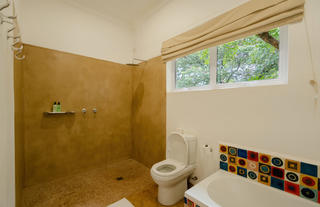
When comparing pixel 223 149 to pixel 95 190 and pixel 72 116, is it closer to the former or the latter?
pixel 95 190

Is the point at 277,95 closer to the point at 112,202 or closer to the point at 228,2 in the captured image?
the point at 228,2

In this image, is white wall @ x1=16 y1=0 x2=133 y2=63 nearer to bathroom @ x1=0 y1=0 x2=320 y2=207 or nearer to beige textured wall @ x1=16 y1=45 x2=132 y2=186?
bathroom @ x1=0 y1=0 x2=320 y2=207

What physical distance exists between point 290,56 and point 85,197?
2655 mm

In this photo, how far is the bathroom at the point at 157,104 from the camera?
3.74 ft

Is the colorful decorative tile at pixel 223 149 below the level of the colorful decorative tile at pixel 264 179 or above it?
above

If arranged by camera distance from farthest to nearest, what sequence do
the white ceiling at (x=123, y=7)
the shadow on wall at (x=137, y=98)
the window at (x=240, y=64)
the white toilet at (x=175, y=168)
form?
1. the shadow on wall at (x=137, y=98)
2. the white ceiling at (x=123, y=7)
3. the white toilet at (x=175, y=168)
4. the window at (x=240, y=64)

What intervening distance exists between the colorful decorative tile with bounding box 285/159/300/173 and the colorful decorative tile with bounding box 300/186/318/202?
14cm

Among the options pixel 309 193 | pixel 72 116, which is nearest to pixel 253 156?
pixel 309 193

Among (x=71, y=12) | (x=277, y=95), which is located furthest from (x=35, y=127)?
(x=277, y=95)

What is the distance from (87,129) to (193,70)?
1999mm

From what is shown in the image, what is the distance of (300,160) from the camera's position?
114 centimetres

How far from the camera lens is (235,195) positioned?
54.1 inches

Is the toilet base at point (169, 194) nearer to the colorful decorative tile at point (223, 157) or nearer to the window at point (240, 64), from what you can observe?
the colorful decorative tile at point (223, 157)

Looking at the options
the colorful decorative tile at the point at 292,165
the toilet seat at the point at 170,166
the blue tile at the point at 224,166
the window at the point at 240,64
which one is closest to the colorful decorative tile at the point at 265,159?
the colorful decorative tile at the point at 292,165
